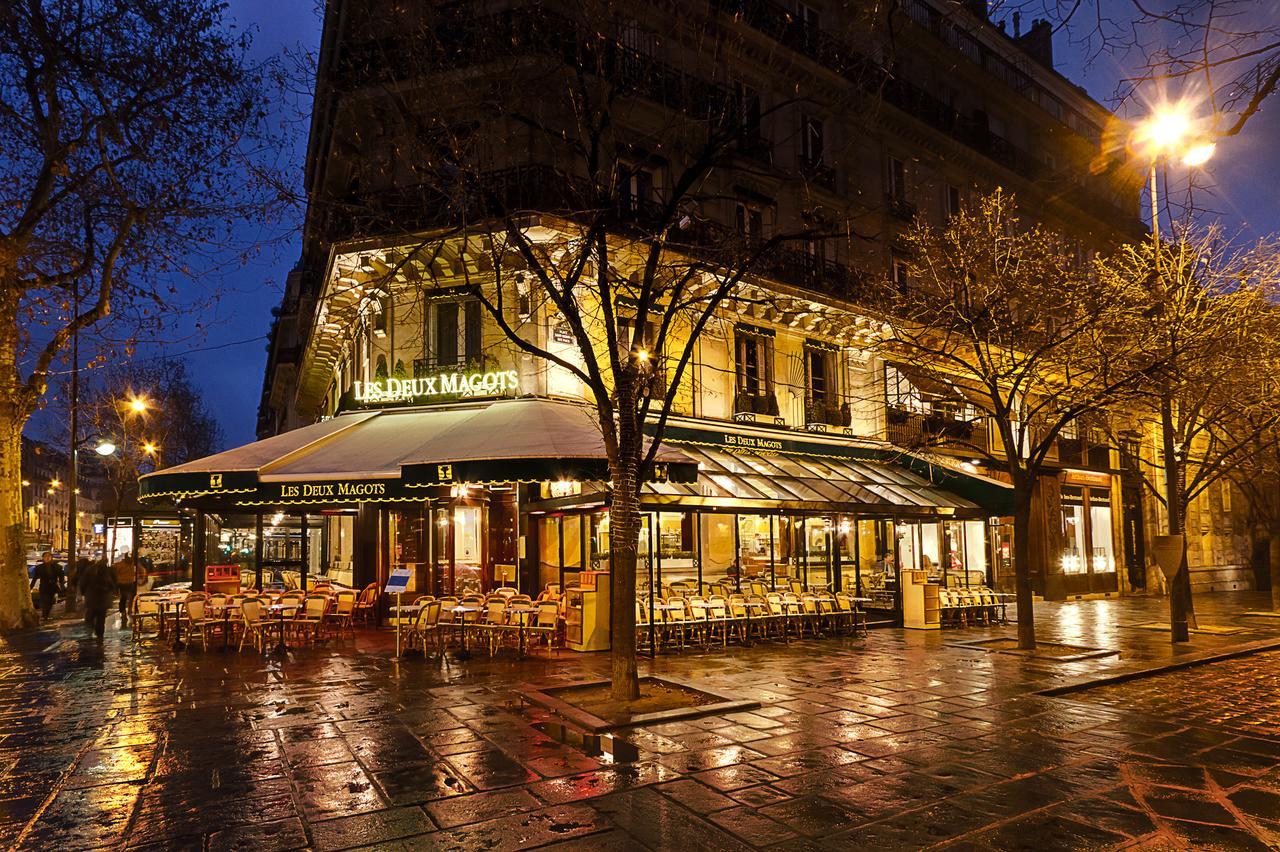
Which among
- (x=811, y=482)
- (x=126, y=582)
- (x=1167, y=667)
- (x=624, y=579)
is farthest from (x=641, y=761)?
(x=126, y=582)

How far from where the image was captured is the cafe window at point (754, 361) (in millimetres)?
21188

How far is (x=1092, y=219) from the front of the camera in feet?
104

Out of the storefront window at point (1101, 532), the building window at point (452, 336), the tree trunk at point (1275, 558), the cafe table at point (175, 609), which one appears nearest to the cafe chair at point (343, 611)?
the cafe table at point (175, 609)

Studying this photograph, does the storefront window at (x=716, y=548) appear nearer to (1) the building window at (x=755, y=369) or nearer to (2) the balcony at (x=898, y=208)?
(1) the building window at (x=755, y=369)

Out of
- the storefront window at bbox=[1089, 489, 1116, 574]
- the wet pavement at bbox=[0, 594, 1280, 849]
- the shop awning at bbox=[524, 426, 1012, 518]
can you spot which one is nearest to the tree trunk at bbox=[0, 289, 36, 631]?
the wet pavement at bbox=[0, 594, 1280, 849]

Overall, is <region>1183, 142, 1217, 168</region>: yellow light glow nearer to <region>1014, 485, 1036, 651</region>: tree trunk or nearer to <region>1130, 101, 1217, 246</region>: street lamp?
<region>1130, 101, 1217, 246</region>: street lamp

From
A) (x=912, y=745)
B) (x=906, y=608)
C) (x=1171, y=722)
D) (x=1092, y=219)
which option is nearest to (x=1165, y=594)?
(x=1092, y=219)

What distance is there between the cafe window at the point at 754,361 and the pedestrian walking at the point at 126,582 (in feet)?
50.3

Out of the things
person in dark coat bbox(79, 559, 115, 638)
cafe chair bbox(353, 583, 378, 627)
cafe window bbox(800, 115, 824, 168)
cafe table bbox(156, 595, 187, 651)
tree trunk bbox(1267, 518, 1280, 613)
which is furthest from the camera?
cafe window bbox(800, 115, 824, 168)

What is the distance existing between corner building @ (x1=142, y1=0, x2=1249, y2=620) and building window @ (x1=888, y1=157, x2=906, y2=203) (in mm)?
65

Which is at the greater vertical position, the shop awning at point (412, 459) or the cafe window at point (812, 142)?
the cafe window at point (812, 142)

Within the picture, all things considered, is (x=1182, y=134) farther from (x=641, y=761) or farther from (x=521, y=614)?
(x=521, y=614)

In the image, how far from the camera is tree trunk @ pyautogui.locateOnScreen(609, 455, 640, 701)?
953 centimetres

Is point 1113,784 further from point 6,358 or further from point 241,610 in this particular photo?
point 6,358
